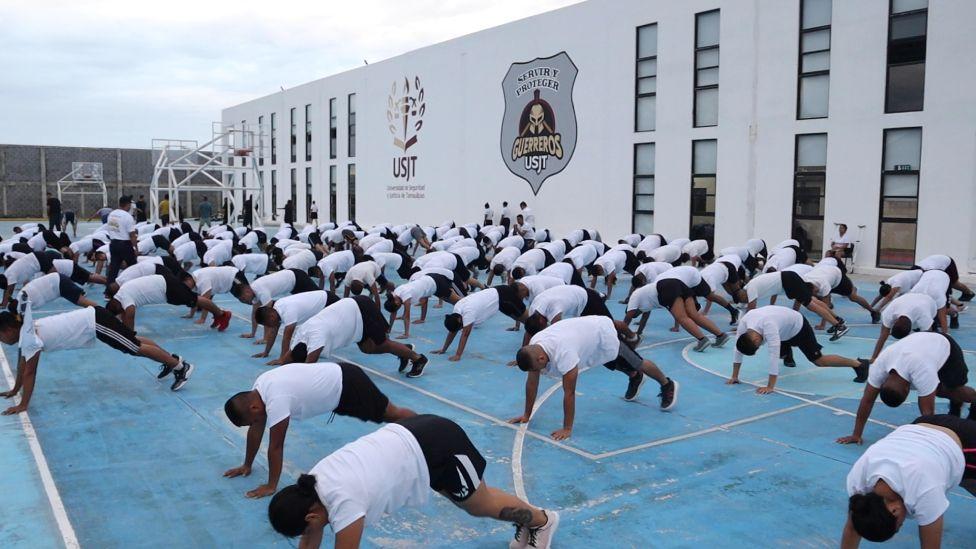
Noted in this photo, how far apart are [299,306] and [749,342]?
17.6 ft

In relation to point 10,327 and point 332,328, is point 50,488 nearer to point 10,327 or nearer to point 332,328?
point 10,327

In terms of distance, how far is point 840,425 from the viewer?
308 inches

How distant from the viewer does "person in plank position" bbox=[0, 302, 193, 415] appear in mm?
8055

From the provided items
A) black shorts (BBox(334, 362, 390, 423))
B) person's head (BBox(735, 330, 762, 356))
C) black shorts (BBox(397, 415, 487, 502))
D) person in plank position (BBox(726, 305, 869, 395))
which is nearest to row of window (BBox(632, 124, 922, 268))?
person in plank position (BBox(726, 305, 869, 395))

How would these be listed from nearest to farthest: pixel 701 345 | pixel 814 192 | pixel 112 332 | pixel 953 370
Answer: pixel 953 370 < pixel 112 332 < pixel 701 345 < pixel 814 192

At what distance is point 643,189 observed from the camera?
83.4 ft

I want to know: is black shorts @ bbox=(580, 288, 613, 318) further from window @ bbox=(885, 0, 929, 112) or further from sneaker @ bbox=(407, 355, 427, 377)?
window @ bbox=(885, 0, 929, 112)

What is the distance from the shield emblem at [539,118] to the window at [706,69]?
4865mm

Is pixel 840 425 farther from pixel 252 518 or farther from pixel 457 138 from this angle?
pixel 457 138

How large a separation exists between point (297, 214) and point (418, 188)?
13.5 meters

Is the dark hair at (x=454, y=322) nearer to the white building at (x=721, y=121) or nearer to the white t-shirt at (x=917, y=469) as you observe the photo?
the white t-shirt at (x=917, y=469)

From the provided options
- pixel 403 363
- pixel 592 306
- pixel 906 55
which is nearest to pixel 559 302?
pixel 592 306

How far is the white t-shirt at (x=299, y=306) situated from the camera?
32.3ft

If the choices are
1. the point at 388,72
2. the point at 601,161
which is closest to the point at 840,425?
the point at 601,161
